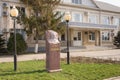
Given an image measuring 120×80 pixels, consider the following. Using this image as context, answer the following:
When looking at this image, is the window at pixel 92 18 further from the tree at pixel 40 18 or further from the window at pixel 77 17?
the tree at pixel 40 18

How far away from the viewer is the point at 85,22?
41188mm

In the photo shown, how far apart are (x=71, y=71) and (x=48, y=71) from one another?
127cm

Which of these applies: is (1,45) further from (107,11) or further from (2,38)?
(107,11)

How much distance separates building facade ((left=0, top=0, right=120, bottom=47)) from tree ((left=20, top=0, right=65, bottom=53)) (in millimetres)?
3724

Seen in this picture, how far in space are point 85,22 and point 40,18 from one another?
517 inches


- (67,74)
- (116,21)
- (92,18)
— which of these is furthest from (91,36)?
(67,74)

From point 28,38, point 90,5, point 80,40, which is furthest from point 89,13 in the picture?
point 28,38

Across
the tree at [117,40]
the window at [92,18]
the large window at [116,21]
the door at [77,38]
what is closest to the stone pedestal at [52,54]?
the door at [77,38]

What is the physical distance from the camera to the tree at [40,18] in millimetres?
29531

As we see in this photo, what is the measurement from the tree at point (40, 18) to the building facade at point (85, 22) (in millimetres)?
3724

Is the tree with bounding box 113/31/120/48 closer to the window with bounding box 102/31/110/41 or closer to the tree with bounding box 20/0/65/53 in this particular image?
the window with bounding box 102/31/110/41

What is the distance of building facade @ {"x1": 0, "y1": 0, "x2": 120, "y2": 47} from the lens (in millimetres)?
33969

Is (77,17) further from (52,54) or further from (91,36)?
(52,54)

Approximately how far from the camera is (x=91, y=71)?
1425 centimetres
